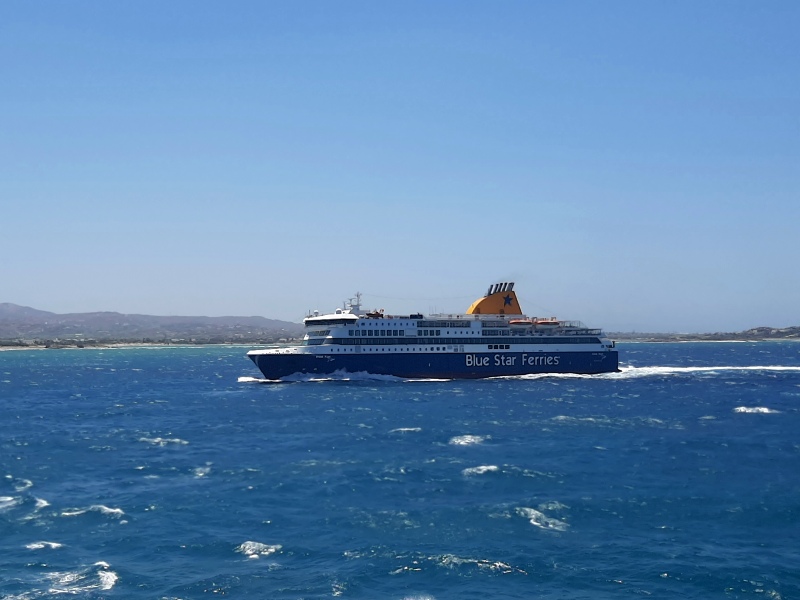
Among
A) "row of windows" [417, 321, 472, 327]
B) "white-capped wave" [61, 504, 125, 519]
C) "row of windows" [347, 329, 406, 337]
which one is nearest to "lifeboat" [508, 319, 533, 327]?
"row of windows" [417, 321, 472, 327]

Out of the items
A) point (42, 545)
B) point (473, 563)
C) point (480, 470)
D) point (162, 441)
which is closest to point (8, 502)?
point (42, 545)

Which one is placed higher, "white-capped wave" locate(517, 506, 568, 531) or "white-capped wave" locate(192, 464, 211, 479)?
"white-capped wave" locate(192, 464, 211, 479)

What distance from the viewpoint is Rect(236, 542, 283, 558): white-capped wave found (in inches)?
976

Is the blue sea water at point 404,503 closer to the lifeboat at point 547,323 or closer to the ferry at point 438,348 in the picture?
Result: the ferry at point 438,348

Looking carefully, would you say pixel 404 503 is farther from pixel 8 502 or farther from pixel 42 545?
pixel 8 502

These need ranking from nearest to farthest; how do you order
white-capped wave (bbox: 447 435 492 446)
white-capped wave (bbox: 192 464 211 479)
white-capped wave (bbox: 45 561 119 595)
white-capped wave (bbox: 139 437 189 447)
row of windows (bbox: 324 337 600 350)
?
white-capped wave (bbox: 45 561 119 595)
white-capped wave (bbox: 192 464 211 479)
white-capped wave (bbox: 447 435 492 446)
white-capped wave (bbox: 139 437 189 447)
row of windows (bbox: 324 337 600 350)

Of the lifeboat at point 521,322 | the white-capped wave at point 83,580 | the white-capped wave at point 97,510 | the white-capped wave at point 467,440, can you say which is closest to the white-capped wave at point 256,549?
the white-capped wave at point 83,580

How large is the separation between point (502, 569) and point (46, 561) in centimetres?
1529

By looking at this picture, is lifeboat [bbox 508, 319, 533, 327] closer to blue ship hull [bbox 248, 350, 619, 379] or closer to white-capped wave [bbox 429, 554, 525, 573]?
blue ship hull [bbox 248, 350, 619, 379]

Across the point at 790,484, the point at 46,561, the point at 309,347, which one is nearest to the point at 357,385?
the point at 309,347

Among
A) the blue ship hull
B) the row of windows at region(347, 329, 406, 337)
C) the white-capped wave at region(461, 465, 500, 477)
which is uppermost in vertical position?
the row of windows at region(347, 329, 406, 337)

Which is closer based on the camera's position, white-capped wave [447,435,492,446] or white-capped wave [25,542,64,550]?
white-capped wave [25,542,64,550]

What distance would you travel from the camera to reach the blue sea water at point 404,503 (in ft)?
74.3

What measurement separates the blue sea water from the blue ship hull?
79.4 feet
